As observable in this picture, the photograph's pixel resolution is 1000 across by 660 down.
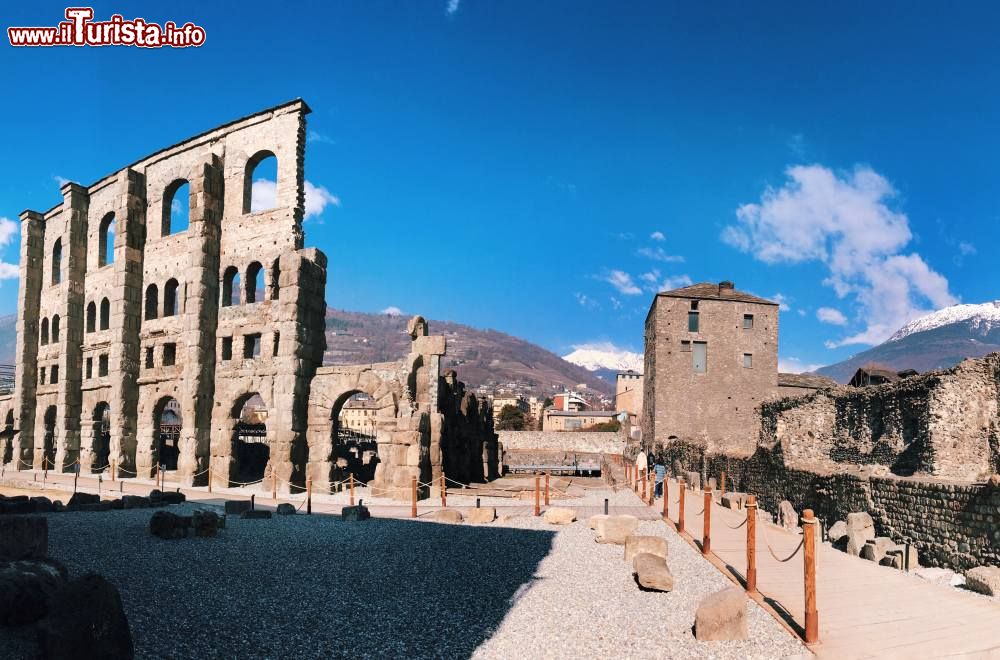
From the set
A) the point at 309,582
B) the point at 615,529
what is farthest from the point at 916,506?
the point at 309,582

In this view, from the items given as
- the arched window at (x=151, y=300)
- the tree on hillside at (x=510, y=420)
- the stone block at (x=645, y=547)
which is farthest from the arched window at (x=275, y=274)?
the tree on hillside at (x=510, y=420)

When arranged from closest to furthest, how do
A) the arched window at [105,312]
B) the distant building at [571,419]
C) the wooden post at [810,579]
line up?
the wooden post at [810,579] < the arched window at [105,312] < the distant building at [571,419]

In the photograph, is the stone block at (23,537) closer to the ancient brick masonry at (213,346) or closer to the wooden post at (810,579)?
the wooden post at (810,579)

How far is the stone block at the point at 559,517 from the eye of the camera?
1453 cm

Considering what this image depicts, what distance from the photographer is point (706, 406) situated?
3831 cm

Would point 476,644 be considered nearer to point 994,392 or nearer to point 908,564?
point 908,564

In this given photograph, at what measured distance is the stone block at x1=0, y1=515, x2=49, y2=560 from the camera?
23.6 feet

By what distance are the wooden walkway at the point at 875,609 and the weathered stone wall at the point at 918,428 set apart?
371 inches

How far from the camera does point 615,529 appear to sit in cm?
1224

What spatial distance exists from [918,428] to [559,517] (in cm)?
1238

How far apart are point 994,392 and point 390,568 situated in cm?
1825

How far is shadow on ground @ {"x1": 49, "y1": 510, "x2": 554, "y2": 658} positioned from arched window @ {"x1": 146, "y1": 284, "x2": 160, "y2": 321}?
16.8m

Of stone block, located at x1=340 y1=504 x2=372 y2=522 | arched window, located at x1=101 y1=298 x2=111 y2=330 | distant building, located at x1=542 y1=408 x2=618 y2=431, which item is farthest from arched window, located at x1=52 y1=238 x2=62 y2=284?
distant building, located at x1=542 y1=408 x2=618 y2=431

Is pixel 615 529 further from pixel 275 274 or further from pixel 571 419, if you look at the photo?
pixel 571 419
